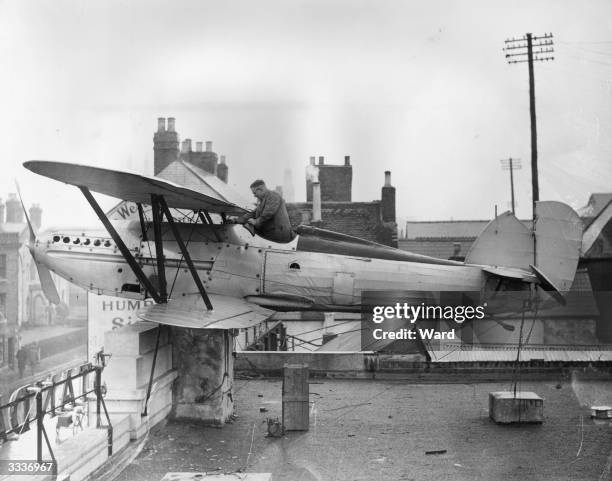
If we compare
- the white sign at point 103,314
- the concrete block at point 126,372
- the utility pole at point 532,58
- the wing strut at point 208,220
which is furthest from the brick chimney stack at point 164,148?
the concrete block at point 126,372

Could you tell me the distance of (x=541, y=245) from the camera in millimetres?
10297

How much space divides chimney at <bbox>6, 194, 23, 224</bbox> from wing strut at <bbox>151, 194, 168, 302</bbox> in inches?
923

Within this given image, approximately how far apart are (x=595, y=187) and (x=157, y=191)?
15087mm

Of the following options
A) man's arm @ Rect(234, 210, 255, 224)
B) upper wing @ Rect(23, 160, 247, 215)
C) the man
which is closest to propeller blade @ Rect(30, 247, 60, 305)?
upper wing @ Rect(23, 160, 247, 215)

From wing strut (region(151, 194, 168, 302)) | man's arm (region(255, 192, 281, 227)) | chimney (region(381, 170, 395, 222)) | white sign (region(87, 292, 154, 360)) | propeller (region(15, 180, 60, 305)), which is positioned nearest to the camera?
wing strut (region(151, 194, 168, 302))

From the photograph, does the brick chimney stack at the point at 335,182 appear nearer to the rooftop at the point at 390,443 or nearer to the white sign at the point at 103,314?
the white sign at the point at 103,314

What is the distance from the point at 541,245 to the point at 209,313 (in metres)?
5.76

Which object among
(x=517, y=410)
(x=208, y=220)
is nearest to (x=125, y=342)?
(x=208, y=220)

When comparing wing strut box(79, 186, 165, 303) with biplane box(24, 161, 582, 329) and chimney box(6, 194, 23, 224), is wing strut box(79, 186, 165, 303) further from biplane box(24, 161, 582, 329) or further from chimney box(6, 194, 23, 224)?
chimney box(6, 194, 23, 224)

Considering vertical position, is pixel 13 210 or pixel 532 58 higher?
pixel 532 58

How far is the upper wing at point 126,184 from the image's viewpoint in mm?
7238

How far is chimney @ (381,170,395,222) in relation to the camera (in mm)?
28288

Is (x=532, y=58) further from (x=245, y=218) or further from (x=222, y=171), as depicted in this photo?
(x=245, y=218)

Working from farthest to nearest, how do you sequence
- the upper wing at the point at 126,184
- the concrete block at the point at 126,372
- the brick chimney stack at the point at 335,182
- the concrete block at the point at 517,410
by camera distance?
the brick chimney stack at the point at 335,182 → the concrete block at the point at 517,410 → the concrete block at the point at 126,372 → the upper wing at the point at 126,184
